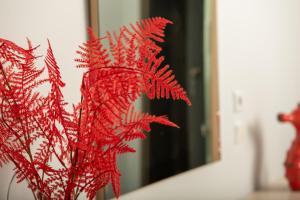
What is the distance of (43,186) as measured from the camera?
739 mm

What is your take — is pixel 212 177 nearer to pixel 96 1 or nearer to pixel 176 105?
pixel 176 105

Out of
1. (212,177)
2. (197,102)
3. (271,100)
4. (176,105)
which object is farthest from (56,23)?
(271,100)

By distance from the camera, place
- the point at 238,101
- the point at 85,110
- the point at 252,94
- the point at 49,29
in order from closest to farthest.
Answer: the point at 85,110 < the point at 49,29 < the point at 238,101 < the point at 252,94

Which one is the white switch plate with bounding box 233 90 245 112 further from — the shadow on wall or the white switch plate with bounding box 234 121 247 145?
the shadow on wall

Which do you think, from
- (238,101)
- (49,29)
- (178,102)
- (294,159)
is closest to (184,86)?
(178,102)

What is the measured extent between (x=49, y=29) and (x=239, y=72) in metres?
1.05

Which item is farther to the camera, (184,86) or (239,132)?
(239,132)

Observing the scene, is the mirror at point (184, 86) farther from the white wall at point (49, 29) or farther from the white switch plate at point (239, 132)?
the white switch plate at point (239, 132)

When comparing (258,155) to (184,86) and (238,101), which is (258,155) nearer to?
(238,101)

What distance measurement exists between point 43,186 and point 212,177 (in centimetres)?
106

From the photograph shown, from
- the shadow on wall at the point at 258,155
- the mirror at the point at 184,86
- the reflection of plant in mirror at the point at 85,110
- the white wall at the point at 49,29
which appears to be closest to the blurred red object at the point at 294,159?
the shadow on wall at the point at 258,155

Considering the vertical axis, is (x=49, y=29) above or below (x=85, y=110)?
above

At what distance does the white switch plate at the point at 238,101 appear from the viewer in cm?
184

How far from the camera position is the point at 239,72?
1.88 m
